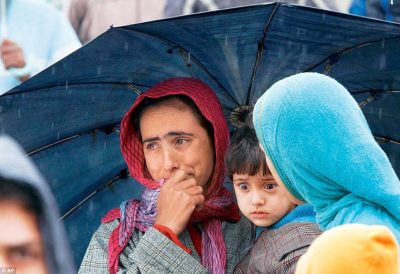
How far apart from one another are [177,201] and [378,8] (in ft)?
8.21

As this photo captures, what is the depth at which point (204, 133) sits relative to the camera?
12.3ft

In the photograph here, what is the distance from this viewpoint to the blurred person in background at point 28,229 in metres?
2.94

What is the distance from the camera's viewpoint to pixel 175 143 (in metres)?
3.67

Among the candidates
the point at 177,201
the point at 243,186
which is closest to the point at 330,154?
the point at 243,186

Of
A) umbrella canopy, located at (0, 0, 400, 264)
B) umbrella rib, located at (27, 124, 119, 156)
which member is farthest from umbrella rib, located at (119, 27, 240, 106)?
umbrella rib, located at (27, 124, 119, 156)

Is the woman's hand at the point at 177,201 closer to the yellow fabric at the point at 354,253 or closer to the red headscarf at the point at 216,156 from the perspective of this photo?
the red headscarf at the point at 216,156

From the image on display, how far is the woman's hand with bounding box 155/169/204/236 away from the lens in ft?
11.3

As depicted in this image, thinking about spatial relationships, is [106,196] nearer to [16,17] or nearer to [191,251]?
[191,251]

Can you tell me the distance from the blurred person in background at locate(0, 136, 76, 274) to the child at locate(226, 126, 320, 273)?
2.33 feet

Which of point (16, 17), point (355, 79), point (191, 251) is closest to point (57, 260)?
point (191, 251)

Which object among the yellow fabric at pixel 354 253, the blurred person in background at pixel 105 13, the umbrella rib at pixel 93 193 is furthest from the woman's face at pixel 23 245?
the blurred person in background at pixel 105 13

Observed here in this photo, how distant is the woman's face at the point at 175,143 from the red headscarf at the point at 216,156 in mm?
44

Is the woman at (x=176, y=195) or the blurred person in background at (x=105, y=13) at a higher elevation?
the blurred person in background at (x=105, y=13)

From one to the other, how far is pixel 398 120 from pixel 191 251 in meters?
1.12
